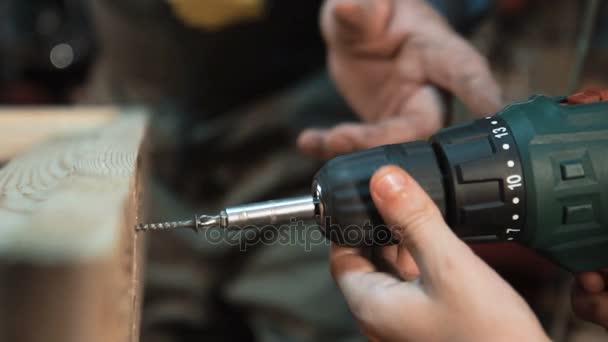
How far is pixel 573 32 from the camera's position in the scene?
0.92 m

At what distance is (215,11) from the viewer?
2.91 ft

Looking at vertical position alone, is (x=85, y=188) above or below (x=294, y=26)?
below

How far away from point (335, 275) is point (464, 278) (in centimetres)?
12

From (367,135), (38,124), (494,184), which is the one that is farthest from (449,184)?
(38,124)

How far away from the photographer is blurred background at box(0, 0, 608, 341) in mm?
886

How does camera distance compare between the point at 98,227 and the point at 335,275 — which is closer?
the point at 98,227

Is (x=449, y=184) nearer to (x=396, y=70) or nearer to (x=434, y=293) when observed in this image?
(x=434, y=293)

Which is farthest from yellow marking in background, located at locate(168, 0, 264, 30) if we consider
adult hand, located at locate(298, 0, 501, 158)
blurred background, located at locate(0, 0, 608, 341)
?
adult hand, located at locate(298, 0, 501, 158)

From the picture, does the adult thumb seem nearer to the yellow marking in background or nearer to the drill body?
the drill body

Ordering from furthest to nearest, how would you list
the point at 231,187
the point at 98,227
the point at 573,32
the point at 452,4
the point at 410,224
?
the point at 231,187 → the point at 573,32 → the point at 452,4 → the point at 410,224 → the point at 98,227

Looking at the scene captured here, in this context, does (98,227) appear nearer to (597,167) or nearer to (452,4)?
(597,167)

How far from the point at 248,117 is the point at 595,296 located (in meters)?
0.62

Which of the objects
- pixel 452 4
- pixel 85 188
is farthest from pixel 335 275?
pixel 452 4

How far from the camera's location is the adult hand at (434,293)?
39 cm
